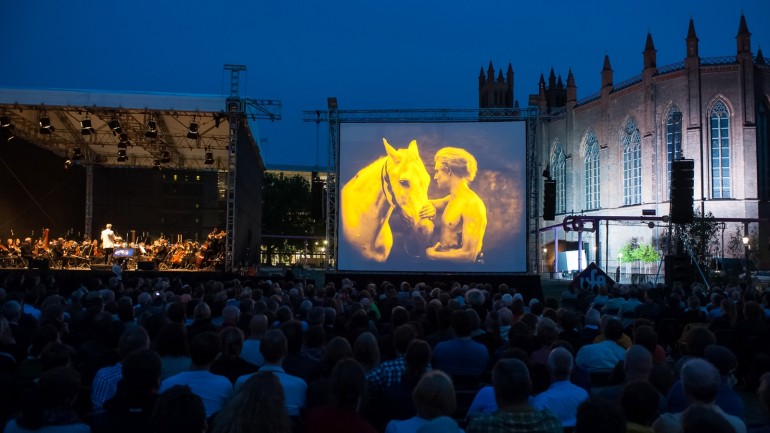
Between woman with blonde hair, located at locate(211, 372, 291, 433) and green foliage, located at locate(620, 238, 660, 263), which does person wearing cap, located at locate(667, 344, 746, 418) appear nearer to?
woman with blonde hair, located at locate(211, 372, 291, 433)

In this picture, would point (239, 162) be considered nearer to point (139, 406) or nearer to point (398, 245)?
point (398, 245)

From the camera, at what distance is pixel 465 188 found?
19125 millimetres

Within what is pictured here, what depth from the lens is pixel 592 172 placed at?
1993 inches

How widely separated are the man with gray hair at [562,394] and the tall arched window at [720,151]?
4023 centimetres

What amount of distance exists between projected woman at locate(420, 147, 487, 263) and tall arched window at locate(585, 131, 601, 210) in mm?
32684

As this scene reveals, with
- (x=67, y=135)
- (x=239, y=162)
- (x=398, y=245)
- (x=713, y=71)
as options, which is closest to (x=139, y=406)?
(x=398, y=245)

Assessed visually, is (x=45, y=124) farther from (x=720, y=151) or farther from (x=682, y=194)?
(x=720, y=151)

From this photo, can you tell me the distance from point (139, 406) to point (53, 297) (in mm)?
4645

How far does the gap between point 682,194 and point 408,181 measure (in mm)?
7091

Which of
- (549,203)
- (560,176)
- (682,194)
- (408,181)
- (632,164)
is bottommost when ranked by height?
(682,194)

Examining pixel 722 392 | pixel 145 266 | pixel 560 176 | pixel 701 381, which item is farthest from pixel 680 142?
pixel 701 381

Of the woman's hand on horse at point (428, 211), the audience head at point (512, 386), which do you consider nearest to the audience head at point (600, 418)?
the audience head at point (512, 386)

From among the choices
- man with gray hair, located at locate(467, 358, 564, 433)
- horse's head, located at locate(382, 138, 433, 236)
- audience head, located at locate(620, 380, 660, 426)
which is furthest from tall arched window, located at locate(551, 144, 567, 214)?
man with gray hair, located at locate(467, 358, 564, 433)

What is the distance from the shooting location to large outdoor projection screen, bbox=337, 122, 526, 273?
1909cm
